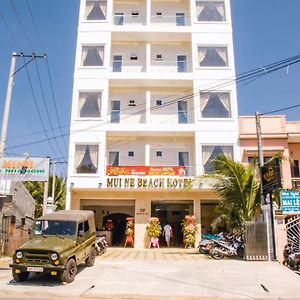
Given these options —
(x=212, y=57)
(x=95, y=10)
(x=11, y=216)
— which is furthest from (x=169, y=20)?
(x=11, y=216)

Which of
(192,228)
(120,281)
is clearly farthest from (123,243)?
(120,281)

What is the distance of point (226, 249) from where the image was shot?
650 inches

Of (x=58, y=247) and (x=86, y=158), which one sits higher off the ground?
(x=86, y=158)

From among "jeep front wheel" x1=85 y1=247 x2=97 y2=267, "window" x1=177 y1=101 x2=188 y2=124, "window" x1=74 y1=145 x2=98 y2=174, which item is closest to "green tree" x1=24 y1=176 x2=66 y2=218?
"window" x1=74 y1=145 x2=98 y2=174

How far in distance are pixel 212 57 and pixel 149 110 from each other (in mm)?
5716

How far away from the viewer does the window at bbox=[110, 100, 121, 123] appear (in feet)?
83.5

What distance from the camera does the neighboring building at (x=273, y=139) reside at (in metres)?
23.8

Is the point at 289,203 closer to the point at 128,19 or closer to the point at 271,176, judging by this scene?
the point at 271,176

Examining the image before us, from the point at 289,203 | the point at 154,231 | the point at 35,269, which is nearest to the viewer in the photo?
the point at 35,269

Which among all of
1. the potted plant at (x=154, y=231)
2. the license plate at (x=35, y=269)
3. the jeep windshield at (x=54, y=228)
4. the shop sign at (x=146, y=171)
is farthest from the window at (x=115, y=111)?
the license plate at (x=35, y=269)

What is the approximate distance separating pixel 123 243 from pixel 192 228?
5193mm

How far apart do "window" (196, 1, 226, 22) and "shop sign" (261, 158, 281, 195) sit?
14.5 metres

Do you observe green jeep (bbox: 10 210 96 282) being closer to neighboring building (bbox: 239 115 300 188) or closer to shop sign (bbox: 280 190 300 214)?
shop sign (bbox: 280 190 300 214)

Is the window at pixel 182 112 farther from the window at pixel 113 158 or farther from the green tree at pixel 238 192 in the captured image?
the green tree at pixel 238 192
